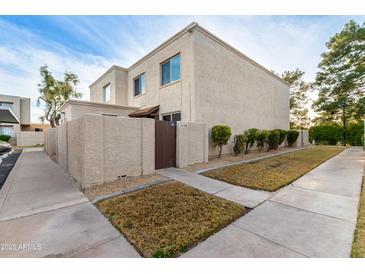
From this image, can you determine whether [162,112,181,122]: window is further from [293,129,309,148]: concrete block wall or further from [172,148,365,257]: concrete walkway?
[293,129,309,148]: concrete block wall

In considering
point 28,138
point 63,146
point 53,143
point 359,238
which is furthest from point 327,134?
point 28,138

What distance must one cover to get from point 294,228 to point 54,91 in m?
30.6

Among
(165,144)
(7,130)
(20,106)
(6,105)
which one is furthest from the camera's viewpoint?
(20,106)

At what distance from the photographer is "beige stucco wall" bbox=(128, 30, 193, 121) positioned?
9.27 meters

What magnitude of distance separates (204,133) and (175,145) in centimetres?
192

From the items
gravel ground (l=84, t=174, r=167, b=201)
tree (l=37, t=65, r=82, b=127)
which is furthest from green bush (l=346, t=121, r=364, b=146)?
tree (l=37, t=65, r=82, b=127)

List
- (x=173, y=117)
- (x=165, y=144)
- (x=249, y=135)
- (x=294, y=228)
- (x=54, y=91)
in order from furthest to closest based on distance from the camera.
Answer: (x=54, y=91)
(x=249, y=135)
(x=173, y=117)
(x=165, y=144)
(x=294, y=228)

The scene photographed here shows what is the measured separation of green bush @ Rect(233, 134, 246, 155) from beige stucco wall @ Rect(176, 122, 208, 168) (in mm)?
3122

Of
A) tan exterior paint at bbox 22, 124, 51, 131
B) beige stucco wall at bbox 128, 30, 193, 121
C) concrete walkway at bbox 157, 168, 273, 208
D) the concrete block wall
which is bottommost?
concrete walkway at bbox 157, 168, 273, 208

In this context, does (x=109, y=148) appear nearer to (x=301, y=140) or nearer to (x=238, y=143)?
(x=238, y=143)

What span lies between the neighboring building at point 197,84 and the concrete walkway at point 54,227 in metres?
6.68

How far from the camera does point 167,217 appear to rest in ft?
10.6

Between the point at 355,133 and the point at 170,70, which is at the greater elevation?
the point at 170,70

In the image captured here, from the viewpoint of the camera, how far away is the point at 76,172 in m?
5.58
